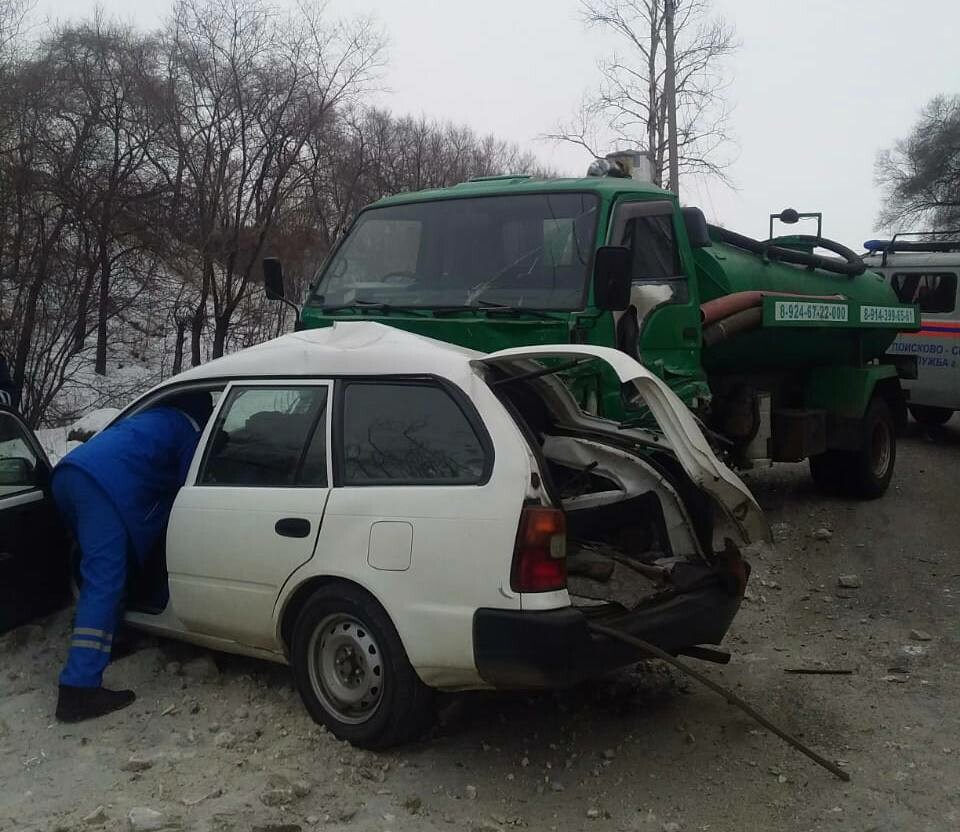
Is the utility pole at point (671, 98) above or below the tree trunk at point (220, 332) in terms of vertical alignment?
above

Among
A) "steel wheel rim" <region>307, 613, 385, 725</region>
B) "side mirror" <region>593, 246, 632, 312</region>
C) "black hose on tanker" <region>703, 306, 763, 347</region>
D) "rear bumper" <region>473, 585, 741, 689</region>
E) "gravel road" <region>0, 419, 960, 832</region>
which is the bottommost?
"gravel road" <region>0, 419, 960, 832</region>

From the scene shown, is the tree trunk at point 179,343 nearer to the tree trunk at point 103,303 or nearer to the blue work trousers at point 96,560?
the tree trunk at point 103,303

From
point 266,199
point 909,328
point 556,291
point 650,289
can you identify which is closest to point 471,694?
point 556,291

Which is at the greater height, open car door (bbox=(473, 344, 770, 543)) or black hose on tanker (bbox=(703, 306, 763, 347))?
black hose on tanker (bbox=(703, 306, 763, 347))

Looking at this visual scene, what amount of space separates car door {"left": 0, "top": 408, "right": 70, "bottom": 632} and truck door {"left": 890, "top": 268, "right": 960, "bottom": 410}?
1003 centimetres

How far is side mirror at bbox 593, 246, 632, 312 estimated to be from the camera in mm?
5723

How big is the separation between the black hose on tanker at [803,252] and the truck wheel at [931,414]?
174 inches

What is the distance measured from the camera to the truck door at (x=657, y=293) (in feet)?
20.4

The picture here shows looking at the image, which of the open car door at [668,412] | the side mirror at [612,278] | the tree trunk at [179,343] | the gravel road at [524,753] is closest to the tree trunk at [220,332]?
the tree trunk at [179,343]

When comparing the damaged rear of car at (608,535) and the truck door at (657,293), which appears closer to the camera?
the damaged rear of car at (608,535)

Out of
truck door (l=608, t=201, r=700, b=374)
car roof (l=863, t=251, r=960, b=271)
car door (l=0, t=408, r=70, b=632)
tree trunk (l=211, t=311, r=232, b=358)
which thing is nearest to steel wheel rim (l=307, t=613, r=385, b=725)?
car door (l=0, t=408, r=70, b=632)

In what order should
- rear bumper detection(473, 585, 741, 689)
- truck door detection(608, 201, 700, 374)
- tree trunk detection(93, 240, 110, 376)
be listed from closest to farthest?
rear bumper detection(473, 585, 741, 689)
truck door detection(608, 201, 700, 374)
tree trunk detection(93, 240, 110, 376)

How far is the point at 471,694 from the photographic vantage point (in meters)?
4.76

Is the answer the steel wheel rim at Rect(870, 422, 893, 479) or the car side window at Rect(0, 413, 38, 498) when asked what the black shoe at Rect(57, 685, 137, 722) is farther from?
the steel wheel rim at Rect(870, 422, 893, 479)
